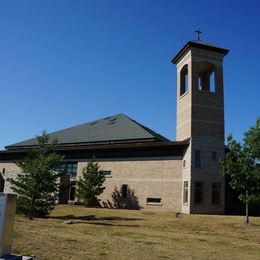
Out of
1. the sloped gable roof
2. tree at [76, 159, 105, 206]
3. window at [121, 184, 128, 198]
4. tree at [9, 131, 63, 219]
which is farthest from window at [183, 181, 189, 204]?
tree at [9, 131, 63, 219]

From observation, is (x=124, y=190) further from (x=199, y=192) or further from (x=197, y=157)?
(x=197, y=157)

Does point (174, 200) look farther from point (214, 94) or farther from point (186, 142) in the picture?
point (214, 94)

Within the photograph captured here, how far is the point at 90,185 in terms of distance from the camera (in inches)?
1464

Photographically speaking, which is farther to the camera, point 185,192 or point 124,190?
point 124,190

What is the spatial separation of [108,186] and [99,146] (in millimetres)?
4774

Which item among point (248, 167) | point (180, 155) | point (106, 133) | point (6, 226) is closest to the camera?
point (6, 226)

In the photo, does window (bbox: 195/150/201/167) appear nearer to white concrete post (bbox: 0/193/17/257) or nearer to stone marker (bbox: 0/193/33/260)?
stone marker (bbox: 0/193/33/260)

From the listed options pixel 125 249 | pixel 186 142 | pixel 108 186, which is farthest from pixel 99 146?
pixel 125 249

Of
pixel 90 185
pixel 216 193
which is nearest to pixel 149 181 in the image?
pixel 90 185

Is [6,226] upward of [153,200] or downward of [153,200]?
downward

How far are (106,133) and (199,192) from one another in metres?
15.4

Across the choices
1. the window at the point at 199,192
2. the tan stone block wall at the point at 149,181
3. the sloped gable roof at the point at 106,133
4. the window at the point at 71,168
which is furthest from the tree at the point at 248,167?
the window at the point at 71,168

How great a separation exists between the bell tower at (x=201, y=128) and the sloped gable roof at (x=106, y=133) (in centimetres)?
514

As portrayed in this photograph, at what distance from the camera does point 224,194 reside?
112ft
